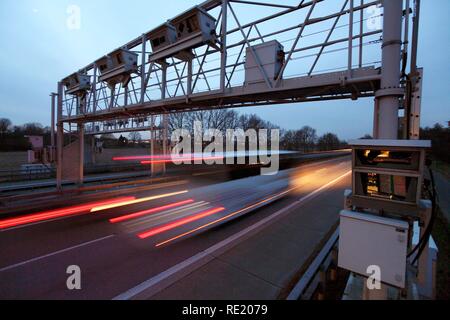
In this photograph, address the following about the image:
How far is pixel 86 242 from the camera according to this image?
21.4 feet

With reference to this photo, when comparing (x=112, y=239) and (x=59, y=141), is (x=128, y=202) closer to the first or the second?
(x=112, y=239)

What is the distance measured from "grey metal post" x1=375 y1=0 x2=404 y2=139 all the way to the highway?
5.17m

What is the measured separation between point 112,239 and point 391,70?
8.26m

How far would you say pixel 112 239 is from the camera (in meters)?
6.73

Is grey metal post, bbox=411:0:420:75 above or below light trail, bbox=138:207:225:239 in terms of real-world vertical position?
above

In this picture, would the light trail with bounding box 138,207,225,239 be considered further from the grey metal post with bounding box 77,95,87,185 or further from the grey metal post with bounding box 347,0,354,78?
the grey metal post with bounding box 77,95,87,185

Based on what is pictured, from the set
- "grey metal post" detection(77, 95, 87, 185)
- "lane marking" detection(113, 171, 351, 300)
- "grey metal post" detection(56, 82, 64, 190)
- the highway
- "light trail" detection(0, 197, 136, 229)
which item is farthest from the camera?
"grey metal post" detection(77, 95, 87, 185)

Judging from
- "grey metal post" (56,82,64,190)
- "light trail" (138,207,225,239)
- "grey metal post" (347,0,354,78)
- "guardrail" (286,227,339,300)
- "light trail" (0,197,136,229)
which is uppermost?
"grey metal post" (347,0,354,78)

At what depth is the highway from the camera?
4.67m

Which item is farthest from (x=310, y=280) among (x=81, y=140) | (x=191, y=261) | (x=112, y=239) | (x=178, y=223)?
(x=81, y=140)

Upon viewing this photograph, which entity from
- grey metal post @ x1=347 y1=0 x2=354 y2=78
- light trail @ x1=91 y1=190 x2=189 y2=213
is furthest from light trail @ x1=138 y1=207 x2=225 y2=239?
grey metal post @ x1=347 y1=0 x2=354 y2=78

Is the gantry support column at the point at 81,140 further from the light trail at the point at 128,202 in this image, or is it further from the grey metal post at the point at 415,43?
the grey metal post at the point at 415,43

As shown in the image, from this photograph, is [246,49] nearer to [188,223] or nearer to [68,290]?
[188,223]

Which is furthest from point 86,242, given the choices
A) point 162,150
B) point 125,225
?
point 162,150
